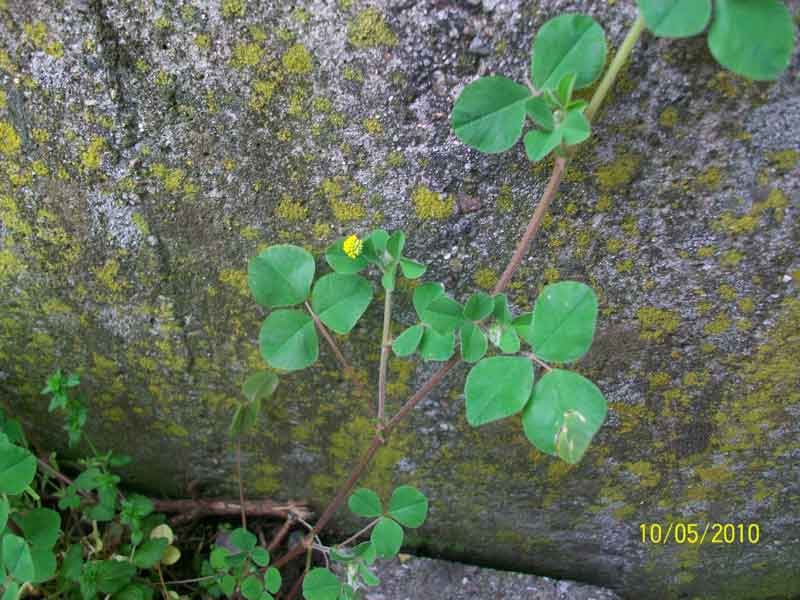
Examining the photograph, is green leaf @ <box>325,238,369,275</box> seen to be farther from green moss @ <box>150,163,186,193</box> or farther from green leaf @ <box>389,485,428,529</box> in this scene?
green leaf @ <box>389,485,428,529</box>

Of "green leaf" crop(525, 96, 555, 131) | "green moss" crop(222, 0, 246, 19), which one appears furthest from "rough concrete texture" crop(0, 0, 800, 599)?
"green leaf" crop(525, 96, 555, 131)

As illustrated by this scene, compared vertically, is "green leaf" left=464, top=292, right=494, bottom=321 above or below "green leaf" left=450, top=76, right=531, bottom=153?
below

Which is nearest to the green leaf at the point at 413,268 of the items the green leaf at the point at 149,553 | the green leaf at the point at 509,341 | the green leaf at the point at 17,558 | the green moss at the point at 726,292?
the green leaf at the point at 509,341

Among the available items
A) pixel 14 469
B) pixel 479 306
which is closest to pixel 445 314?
pixel 479 306

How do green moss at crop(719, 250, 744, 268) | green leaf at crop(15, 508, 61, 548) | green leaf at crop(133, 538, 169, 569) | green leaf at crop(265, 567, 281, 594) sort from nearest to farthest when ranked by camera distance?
1. green moss at crop(719, 250, 744, 268)
2. green leaf at crop(15, 508, 61, 548)
3. green leaf at crop(265, 567, 281, 594)
4. green leaf at crop(133, 538, 169, 569)

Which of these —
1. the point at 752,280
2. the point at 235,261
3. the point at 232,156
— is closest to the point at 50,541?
the point at 235,261

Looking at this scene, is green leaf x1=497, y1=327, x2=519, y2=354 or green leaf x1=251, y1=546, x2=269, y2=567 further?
green leaf x1=251, y1=546, x2=269, y2=567

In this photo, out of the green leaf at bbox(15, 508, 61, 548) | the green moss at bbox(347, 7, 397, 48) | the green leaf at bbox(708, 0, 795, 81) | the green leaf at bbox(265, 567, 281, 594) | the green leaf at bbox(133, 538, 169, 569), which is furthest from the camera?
the green leaf at bbox(133, 538, 169, 569)

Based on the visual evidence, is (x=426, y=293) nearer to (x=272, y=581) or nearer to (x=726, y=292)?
(x=726, y=292)

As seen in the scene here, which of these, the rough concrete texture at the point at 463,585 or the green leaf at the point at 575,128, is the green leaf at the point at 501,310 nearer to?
the green leaf at the point at 575,128
